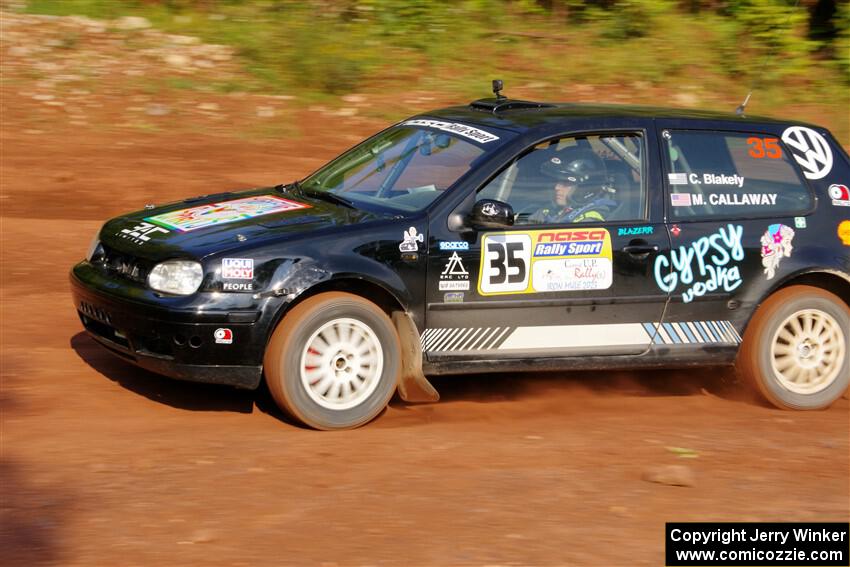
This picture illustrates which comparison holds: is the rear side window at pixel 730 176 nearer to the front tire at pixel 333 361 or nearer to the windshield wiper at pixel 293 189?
the front tire at pixel 333 361

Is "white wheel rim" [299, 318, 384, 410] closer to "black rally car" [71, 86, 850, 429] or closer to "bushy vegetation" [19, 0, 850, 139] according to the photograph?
"black rally car" [71, 86, 850, 429]

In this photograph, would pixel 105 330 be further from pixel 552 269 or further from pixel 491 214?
pixel 552 269

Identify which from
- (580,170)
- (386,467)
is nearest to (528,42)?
(580,170)

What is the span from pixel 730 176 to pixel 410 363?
2.29 m

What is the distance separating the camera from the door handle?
6453 millimetres

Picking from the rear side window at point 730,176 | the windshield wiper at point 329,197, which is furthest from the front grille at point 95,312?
the rear side window at point 730,176

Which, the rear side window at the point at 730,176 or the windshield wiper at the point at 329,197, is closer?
the windshield wiper at the point at 329,197

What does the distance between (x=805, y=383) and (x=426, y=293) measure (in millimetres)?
2628

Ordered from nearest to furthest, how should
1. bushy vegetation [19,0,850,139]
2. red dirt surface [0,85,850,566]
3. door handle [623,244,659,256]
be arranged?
red dirt surface [0,85,850,566]
door handle [623,244,659,256]
bushy vegetation [19,0,850,139]

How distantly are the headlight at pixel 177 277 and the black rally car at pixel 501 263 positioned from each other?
11mm

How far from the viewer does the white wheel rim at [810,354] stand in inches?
276

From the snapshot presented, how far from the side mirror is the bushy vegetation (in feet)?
26.6

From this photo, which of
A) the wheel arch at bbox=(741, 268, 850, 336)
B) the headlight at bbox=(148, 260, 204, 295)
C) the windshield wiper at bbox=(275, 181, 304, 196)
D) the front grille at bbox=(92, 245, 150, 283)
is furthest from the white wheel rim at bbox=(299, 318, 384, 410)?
the wheel arch at bbox=(741, 268, 850, 336)

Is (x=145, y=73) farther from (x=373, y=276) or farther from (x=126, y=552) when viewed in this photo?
(x=126, y=552)
